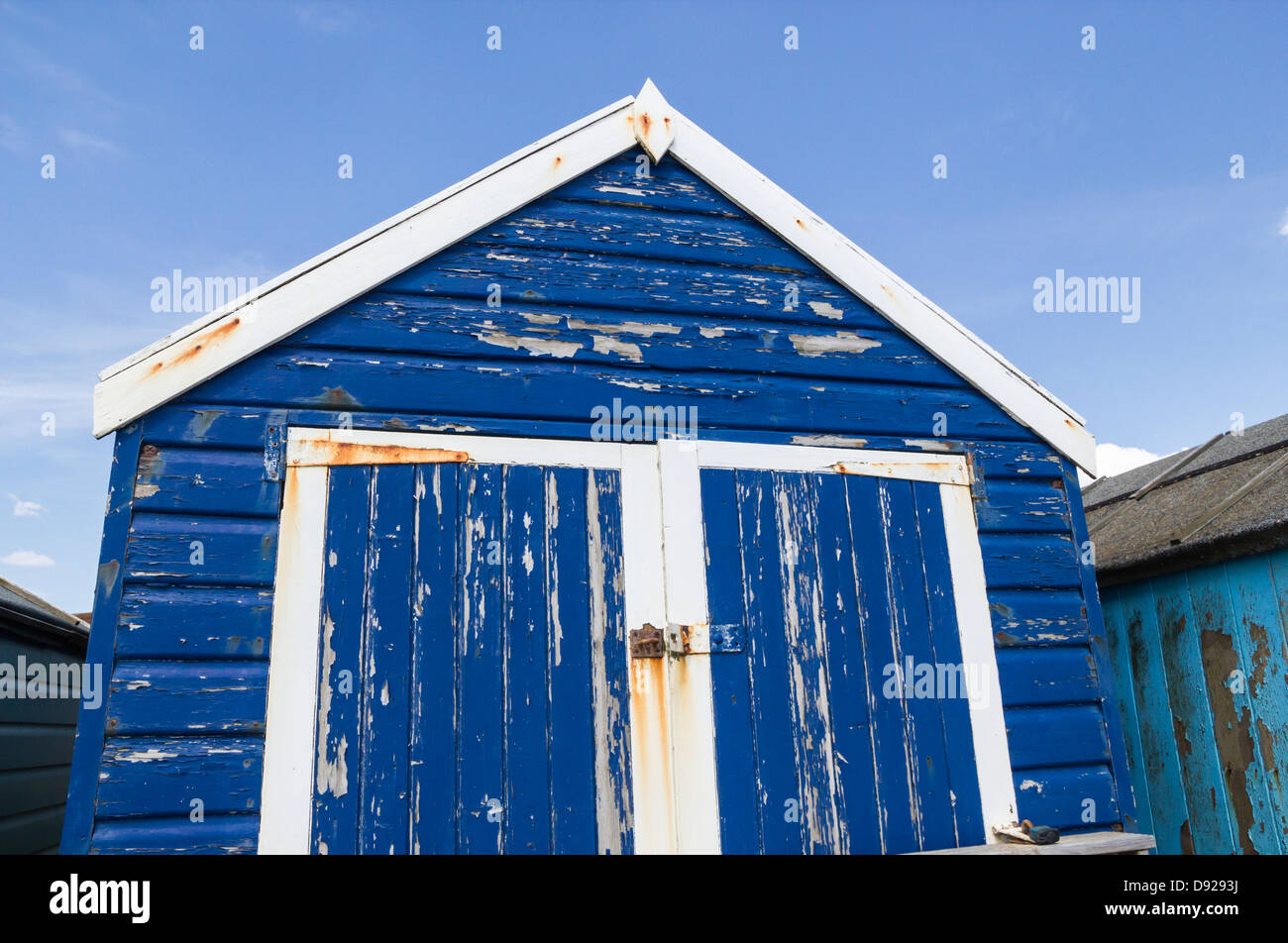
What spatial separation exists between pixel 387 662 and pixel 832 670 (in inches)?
70.8

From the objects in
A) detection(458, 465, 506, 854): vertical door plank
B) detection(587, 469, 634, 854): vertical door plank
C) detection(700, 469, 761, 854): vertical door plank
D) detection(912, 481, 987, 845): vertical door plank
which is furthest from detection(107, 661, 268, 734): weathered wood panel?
detection(912, 481, 987, 845): vertical door plank

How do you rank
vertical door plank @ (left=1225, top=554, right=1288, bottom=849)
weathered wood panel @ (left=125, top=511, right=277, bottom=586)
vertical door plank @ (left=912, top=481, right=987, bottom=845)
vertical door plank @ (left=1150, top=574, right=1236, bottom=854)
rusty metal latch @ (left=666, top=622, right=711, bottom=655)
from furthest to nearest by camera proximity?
vertical door plank @ (left=1150, top=574, right=1236, bottom=854)
vertical door plank @ (left=1225, top=554, right=1288, bottom=849)
vertical door plank @ (left=912, top=481, right=987, bottom=845)
rusty metal latch @ (left=666, top=622, right=711, bottom=655)
weathered wood panel @ (left=125, top=511, right=277, bottom=586)

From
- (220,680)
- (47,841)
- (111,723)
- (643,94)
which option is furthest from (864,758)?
(47,841)

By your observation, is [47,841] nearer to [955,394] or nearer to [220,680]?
[220,680]

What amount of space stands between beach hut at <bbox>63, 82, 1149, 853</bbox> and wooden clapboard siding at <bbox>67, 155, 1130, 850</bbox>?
0.01m

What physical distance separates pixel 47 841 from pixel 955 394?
719cm

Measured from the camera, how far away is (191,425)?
331cm

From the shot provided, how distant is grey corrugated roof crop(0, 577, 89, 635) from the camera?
584cm

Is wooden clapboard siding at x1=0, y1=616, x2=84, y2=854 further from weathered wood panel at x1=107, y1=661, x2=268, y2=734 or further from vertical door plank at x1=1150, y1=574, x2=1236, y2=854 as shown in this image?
vertical door plank at x1=1150, y1=574, x2=1236, y2=854

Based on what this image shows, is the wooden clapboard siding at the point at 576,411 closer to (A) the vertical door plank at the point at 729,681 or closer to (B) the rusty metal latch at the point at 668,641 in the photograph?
(A) the vertical door plank at the point at 729,681

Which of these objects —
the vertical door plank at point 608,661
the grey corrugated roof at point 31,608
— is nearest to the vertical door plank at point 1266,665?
the vertical door plank at point 608,661

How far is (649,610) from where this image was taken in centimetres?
346

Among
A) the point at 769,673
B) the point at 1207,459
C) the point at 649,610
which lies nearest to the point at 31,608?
the point at 649,610

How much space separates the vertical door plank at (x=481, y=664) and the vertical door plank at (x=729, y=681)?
86cm
